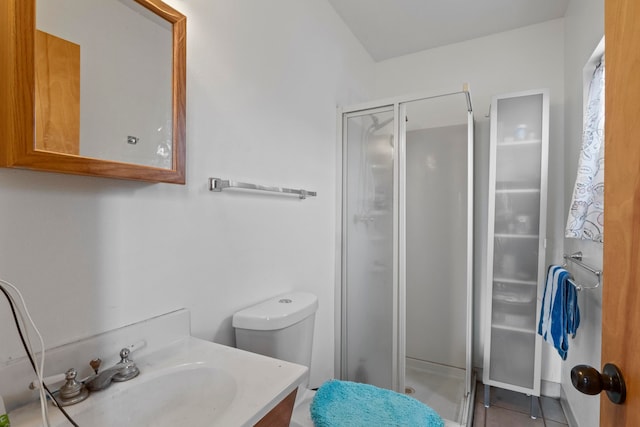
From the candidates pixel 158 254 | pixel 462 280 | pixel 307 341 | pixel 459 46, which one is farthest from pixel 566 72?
pixel 158 254

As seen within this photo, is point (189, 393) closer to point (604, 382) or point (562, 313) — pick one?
point (604, 382)

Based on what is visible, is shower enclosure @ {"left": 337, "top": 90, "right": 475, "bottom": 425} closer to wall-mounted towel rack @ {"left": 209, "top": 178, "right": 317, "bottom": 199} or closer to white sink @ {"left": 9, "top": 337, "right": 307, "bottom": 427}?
wall-mounted towel rack @ {"left": 209, "top": 178, "right": 317, "bottom": 199}

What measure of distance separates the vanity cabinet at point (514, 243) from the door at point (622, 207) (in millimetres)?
1640

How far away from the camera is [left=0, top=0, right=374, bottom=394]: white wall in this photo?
76 cm

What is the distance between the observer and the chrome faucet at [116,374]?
0.74m

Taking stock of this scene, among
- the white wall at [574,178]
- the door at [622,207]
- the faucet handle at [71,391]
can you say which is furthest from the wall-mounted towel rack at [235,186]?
the white wall at [574,178]

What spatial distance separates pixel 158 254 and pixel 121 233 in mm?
134

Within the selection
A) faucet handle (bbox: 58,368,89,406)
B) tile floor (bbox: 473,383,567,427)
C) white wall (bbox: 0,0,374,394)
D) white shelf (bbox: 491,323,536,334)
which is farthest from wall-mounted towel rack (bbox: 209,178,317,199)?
tile floor (bbox: 473,383,567,427)

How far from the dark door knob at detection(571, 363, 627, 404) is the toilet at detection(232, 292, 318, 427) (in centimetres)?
85

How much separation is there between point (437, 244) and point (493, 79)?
1.35 metres

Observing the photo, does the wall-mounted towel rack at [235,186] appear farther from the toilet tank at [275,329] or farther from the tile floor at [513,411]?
the tile floor at [513,411]

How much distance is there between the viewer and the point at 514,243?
2.13 meters

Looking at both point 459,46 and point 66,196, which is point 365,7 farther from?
point 66,196

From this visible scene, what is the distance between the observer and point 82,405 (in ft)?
2.27
